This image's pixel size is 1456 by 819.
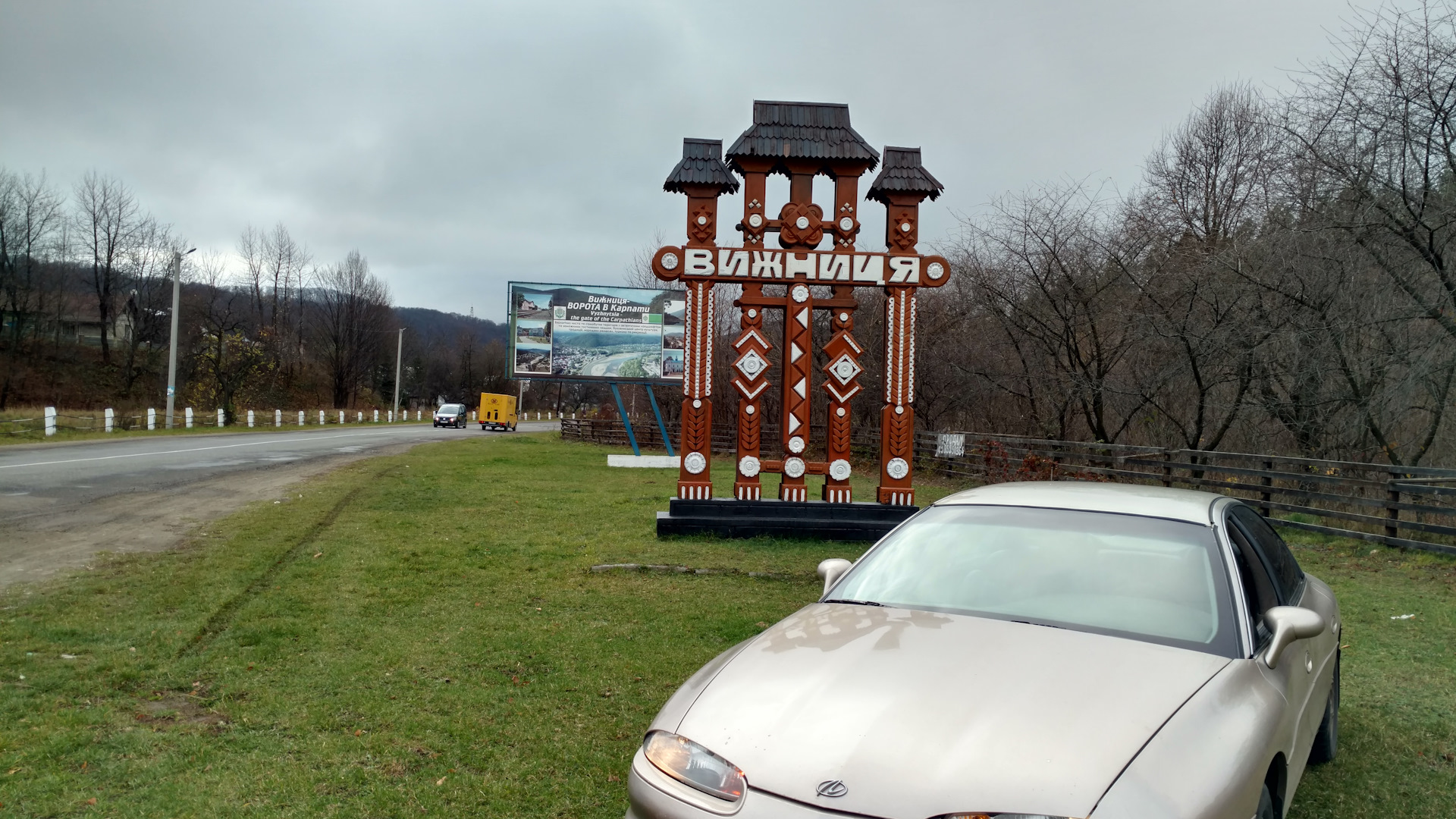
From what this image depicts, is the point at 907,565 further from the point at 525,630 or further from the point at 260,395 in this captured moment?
the point at 260,395

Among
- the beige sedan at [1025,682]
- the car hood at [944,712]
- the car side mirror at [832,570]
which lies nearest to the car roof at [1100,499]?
the beige sedan at [1025,682]

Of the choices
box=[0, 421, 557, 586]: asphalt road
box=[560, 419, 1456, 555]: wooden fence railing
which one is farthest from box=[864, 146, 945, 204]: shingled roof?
box=[0, 421, 557, 586]: asphalt road

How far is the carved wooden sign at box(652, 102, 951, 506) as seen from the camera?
11.6m

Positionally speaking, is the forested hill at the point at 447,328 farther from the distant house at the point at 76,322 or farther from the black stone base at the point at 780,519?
the black stone base at the point at 780,519

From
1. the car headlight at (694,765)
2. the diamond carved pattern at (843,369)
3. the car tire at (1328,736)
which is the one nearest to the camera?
the car headlight at (694,765)

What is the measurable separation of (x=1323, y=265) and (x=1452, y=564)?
4874mm

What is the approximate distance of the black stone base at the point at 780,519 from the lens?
11414 millimetres

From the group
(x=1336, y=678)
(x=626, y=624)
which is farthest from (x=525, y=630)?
(x=1336, y=678)

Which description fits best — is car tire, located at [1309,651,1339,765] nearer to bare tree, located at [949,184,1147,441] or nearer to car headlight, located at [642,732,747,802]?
car headlight, located at [642,732,747,802]

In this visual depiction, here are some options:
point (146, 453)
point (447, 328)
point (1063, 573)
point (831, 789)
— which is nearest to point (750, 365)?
point (1063, 573)

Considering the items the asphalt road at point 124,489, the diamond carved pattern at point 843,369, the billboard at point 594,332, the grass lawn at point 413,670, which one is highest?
the billboard at point 594,332

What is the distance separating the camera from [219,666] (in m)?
5.49

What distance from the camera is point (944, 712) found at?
2.53m

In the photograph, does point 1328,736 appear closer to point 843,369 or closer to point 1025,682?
point 1025,682
